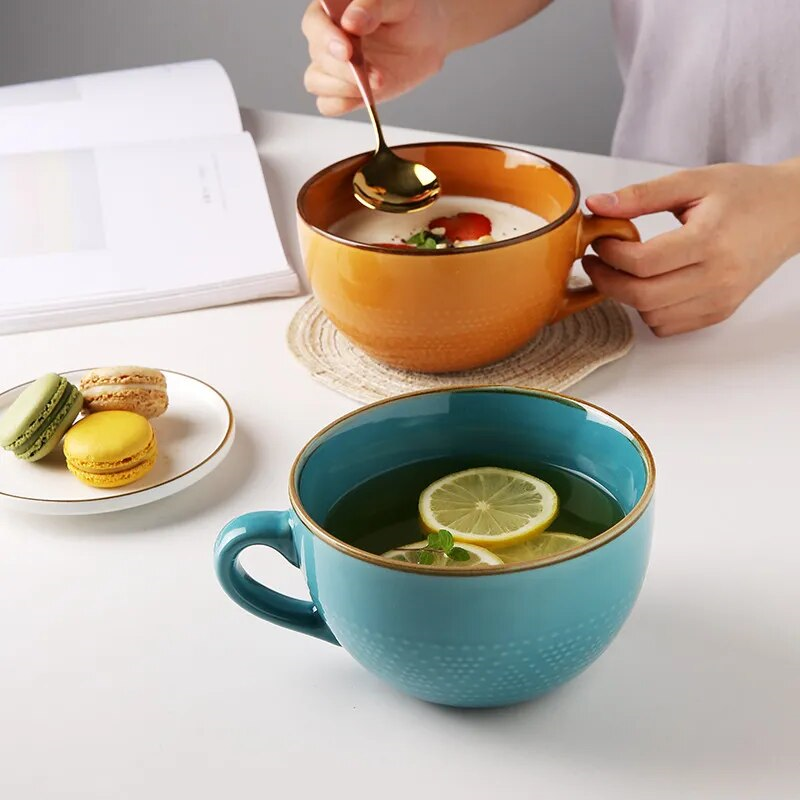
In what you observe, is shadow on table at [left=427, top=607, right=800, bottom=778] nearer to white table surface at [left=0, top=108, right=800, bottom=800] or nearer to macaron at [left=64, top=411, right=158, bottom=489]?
white table surface at [left=0, top=108, right=800, bottom=800]

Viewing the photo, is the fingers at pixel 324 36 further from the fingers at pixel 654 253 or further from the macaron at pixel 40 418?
the macaron at pixel 40 418

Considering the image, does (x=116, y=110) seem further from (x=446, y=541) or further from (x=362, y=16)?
(x=446, y=541)

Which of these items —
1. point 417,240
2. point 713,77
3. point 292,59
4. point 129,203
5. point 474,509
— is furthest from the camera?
point 292,59

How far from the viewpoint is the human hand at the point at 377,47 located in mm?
982

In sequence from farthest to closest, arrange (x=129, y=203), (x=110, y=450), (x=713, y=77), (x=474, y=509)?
1. (x=713, y=77)
2. (x=129, y=203)
3. (x=110, y=450)
4. (x=474, y=509)

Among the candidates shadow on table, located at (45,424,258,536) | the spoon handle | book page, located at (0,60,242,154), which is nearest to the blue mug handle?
shadow on table, located at (45,424,258,536)

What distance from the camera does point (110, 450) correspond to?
66cm

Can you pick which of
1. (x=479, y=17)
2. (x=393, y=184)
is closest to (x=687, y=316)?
(x=393, y=184)

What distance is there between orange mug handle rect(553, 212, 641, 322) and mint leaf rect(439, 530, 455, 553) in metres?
0.37

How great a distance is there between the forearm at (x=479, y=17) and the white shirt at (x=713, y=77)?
0.36 ft

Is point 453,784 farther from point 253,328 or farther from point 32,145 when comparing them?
point 32,145

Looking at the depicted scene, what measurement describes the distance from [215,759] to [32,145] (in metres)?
0.87

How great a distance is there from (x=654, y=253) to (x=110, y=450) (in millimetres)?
410

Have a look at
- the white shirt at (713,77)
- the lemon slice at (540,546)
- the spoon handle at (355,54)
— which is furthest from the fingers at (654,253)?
the white shirt at (713,77)
